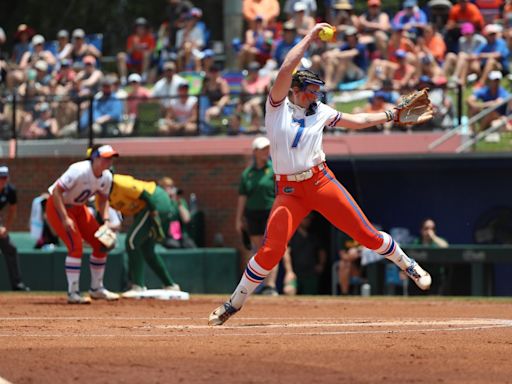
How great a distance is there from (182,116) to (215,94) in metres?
0.75

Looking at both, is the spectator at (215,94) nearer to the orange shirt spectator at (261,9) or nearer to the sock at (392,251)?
the orange shirt spectator at (261,9)

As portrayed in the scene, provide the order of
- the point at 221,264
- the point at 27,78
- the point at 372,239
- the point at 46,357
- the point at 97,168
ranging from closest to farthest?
the point at 46,357, the point at 372,239, the point at 97,168, the point at 221,264, the point at 27,78

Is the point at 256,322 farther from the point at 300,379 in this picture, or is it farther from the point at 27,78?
the point at 27,78

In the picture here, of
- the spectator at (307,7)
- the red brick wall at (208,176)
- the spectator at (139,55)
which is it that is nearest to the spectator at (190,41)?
the spectator at (139,55)

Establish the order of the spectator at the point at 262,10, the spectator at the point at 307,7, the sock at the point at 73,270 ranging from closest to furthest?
the sock at the point at 73,270, the spectator at the point at 307,7, the spectator at the point at 262,10

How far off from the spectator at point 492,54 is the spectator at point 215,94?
4043 millimetres

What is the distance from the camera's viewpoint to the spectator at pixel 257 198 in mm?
16938

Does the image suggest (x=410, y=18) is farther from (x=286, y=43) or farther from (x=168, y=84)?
(x=168, y=84)

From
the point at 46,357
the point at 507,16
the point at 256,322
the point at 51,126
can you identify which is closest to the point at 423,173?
the point at 507,16

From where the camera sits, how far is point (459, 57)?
808 inches

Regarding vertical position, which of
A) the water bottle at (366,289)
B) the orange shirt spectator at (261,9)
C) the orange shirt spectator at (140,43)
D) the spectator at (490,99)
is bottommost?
the water bottle at (366,289)

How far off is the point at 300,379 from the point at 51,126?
1504 cm

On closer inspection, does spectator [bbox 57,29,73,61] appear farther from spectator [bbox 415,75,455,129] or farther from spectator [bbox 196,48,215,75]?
spectator [bbox 415,75,455,129]

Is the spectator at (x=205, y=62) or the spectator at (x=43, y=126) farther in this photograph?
the spectator at (x=205, y=62)
